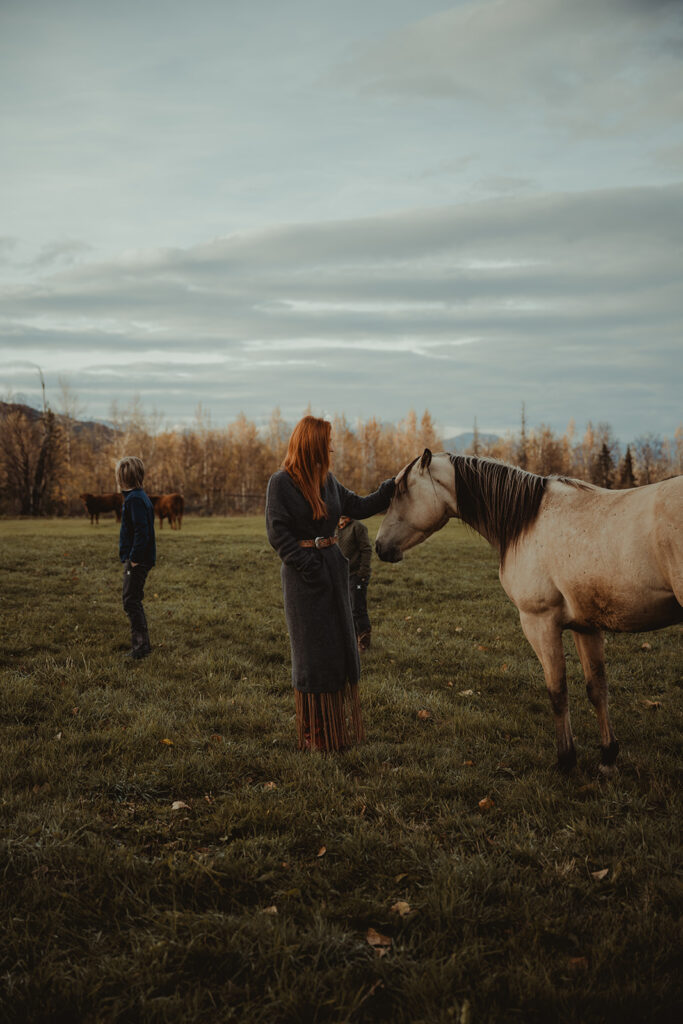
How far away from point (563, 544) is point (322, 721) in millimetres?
2199

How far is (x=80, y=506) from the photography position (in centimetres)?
5416

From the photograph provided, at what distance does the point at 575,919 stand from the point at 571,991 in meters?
Answer: 0.44

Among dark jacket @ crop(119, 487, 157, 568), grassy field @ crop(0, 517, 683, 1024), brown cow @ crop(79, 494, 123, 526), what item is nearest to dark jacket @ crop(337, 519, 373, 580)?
grassy field @ crop(0, 517, 683, 1024)

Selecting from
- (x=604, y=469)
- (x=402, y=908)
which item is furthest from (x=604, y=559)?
(x=604, y=469)

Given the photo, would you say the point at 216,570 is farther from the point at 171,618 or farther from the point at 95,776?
the point at 95,776

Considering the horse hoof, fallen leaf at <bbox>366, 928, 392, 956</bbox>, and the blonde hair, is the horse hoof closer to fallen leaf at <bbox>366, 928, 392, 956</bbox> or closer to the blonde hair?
fallen leaf at <bbox>366, 928, 392, 956</bbox>

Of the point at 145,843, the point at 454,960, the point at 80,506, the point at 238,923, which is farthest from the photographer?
the point at 80,506

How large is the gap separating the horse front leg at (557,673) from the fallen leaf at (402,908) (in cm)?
183

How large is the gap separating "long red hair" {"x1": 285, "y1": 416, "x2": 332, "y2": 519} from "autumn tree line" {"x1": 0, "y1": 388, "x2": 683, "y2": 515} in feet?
72.8

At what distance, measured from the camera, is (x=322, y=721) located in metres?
4.47

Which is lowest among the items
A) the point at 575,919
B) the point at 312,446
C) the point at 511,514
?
the point at 575,919

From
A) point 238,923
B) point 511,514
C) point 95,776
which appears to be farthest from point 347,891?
point 511,514

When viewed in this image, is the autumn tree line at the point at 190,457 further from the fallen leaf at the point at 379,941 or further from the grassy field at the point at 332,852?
the fallen leaf at the point at 379,941

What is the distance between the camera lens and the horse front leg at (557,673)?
4098mm
